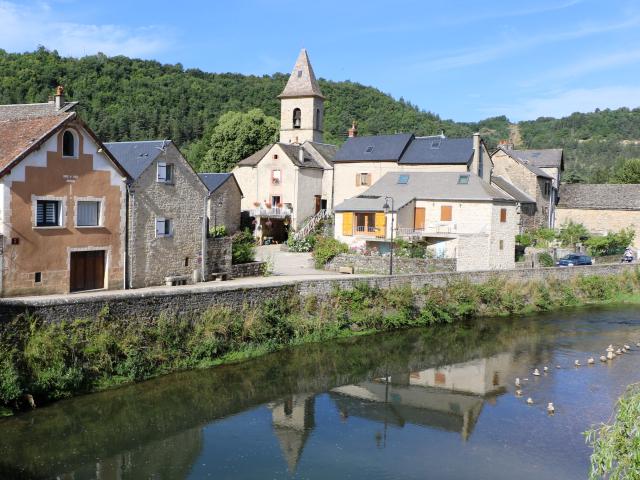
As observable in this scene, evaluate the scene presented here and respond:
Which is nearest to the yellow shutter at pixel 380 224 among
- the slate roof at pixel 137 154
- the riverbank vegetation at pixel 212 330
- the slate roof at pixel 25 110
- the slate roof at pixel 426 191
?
the slate roof at pixel 426 191

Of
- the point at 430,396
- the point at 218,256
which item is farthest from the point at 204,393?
the point at 218,256

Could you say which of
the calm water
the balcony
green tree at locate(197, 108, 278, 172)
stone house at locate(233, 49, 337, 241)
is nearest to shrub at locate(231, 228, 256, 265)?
the calm water

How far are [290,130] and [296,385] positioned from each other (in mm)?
35381

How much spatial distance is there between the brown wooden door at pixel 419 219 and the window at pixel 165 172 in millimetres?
15923

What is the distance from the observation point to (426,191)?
1459 inches

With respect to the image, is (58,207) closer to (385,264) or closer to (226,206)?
(385,264)

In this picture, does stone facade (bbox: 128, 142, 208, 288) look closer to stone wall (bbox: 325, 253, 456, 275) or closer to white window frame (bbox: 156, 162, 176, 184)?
white window frame (bbox: 156, 162, 176, 184)

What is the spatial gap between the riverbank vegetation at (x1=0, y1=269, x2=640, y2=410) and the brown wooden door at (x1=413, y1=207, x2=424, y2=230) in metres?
6.93

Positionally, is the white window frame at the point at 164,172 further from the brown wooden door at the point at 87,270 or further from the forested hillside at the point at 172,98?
the forested hillside at the point at 172,98

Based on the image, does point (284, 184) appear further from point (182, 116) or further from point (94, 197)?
point (182, 116)

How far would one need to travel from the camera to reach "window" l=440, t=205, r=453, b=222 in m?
35.7

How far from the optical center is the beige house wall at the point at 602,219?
46.6 m

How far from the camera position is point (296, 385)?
19203 millimetres

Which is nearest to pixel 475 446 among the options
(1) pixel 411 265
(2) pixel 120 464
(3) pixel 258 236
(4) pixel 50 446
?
(2) pixel 120 464
